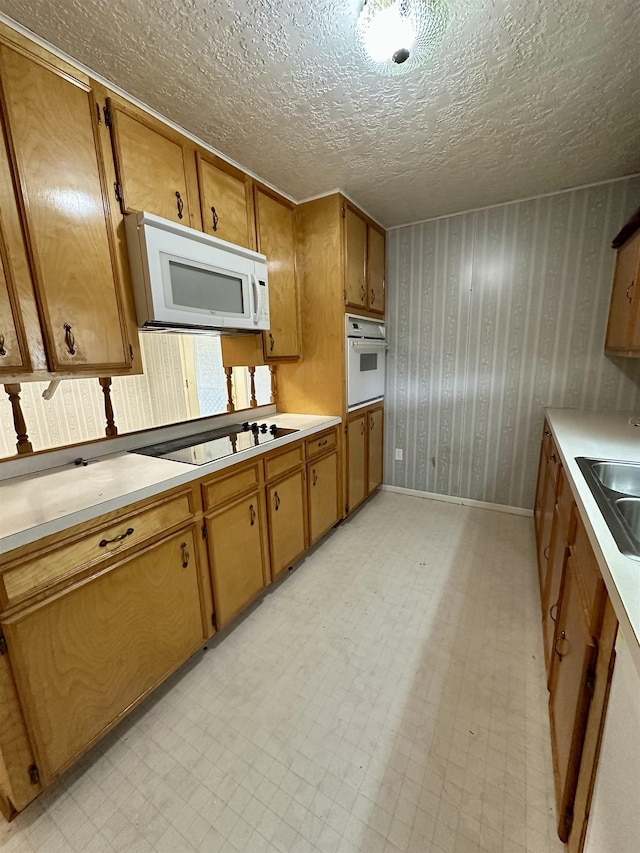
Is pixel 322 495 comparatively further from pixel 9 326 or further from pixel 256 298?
pixel 9 326

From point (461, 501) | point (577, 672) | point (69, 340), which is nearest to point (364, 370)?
point (461, 501)

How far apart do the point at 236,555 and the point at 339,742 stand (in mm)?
846

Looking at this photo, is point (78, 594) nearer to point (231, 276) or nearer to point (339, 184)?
point (231, 276)

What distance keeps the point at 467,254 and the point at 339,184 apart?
3.86 feet

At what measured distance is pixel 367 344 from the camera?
8.98ft

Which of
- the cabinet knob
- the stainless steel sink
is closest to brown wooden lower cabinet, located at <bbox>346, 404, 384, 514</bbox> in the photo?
the stainless steel sink

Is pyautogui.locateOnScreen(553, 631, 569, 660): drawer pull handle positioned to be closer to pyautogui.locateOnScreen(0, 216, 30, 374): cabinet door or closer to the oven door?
the oven door

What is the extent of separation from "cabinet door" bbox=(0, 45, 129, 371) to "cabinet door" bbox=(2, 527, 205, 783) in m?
0.82

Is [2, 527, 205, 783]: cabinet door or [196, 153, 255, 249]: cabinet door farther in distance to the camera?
[196, 153, 255, 249]: cabinet door

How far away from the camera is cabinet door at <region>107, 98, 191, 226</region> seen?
4.66ft

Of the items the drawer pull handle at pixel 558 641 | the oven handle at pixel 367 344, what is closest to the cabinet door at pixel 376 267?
the oven handle at pixel 367 344

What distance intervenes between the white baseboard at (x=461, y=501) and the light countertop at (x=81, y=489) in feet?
6.52

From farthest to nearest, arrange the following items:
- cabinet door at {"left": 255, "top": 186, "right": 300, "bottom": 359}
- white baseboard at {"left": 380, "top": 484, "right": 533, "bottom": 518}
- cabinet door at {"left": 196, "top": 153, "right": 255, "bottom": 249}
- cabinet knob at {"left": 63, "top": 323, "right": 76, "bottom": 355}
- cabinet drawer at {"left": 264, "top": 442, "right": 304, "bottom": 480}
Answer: white baseboard at {"left": 380, "top": 484, "right": 533, "bottom": 518}, cabinet door at {"left": 255, "top": 186, "right": 300, "bottom": 359}, cabinet drawer at {"left": 264, "top": 442, "right": 304, "bottom": 480}, cabinet door at {"left": 196, "top": 153, "right": 255, "bottom": 249}, cabinet knob at {"left": 63, "top": 323, "right": 76, "bottom": 355}

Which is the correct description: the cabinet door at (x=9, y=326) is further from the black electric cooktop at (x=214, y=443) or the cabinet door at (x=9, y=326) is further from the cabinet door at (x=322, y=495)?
the cabinet door at (x=322, y=495)
